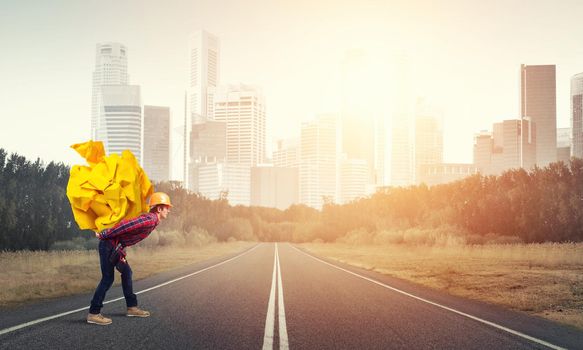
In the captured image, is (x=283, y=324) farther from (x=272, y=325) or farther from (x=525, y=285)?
(x=525, y=285)

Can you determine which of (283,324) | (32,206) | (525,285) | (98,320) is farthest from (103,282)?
(32,206)

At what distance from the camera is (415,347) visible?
294 inches

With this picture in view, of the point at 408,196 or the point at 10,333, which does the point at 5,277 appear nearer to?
the point at 10,333

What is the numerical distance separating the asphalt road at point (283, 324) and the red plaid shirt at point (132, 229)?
57.0 inches

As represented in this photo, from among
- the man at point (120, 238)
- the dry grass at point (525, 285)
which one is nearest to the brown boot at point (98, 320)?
the man at point (120, 238)

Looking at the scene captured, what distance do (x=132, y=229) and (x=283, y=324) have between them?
3.06 meters

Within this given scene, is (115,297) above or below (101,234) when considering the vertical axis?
below

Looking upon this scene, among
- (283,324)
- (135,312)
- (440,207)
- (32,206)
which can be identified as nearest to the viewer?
(283,324)

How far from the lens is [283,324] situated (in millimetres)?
9172

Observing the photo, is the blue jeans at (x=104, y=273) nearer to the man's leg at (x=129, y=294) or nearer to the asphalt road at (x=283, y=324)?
the man's leg at (x=129, y=294)

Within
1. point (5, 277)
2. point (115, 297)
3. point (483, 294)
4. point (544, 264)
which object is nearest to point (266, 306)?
point (115, 297)

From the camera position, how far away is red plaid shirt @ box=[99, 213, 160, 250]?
851 cm

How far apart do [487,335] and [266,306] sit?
4768mm

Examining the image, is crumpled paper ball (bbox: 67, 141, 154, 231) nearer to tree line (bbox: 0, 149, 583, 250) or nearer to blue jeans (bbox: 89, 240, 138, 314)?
blue jeans (bbox: 89, 240, 138, 314)
